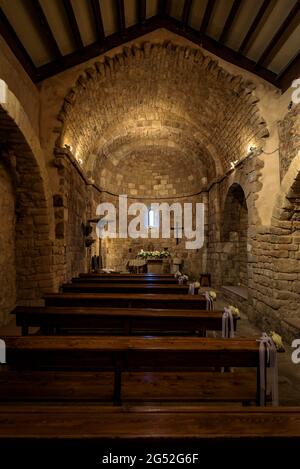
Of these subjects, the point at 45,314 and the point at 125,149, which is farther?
the point at 125,149

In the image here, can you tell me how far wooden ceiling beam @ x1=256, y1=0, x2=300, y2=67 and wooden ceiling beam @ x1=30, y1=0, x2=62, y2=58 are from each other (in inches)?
157

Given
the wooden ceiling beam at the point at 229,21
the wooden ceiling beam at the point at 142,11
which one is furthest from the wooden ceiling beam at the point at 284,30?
the wooden ceiling beam at the point at 142,11

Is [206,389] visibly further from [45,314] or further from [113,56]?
[113,56]

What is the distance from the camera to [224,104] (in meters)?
7.24

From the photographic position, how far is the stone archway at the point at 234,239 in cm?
902

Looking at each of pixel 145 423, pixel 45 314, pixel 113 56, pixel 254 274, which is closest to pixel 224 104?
pixel 113 56

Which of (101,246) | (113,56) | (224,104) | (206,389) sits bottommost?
(206,389)

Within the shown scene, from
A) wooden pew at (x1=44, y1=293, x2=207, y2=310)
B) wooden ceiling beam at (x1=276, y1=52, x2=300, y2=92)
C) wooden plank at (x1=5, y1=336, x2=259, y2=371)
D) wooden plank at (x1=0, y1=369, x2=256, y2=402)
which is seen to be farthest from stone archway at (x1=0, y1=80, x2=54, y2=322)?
wooden ceiling beam at (x1=276, y1=52, x2=300, y2=92)

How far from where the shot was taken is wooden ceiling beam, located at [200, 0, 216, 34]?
5216mm

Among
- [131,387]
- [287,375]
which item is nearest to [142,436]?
[131,387]

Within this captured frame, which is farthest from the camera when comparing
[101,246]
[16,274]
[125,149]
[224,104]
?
[125,149]

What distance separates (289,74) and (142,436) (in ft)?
20.8

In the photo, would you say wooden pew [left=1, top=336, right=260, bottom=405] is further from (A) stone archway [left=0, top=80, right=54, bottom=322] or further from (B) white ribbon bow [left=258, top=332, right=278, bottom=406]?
(A) stone archway [left=0, top=80, right=54, bottom=322]
